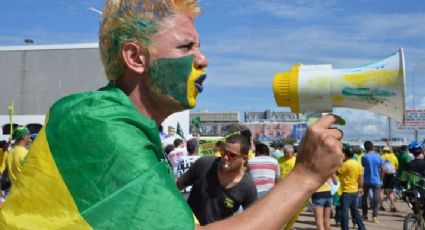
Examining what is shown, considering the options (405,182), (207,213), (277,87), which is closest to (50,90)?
(405,182)

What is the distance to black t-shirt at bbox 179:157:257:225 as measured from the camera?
4742 mm

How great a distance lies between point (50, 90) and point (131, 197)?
3525cm

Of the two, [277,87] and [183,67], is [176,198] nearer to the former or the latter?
[183,67]

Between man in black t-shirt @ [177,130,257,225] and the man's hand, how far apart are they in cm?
324

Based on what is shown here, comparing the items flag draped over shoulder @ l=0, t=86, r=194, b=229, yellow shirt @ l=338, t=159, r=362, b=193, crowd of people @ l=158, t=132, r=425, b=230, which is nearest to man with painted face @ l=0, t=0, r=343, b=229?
flag draped over shoulder @ l=0, t=86, r=194, b=229

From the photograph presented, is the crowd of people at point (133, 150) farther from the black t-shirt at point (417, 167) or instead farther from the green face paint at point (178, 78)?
the black t-shirt at point (417, 167)

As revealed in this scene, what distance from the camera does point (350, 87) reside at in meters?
2.14

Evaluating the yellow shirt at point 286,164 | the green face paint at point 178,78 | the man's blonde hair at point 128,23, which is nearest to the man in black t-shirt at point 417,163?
the yellow shirt at point 286,164

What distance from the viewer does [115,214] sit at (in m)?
1.31

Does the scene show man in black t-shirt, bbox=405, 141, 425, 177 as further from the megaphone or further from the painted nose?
the painted nose

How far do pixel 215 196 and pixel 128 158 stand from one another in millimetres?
3526

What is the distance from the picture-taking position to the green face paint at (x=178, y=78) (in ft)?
5.71

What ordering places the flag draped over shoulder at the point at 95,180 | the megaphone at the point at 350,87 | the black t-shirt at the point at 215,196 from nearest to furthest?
1. the flag draped over shoulder at the point at 95,180
2. the megaphone at the point at 350,87
3. the black t-shirt at the point at 215,196

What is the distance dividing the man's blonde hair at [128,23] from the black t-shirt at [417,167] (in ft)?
29.6
